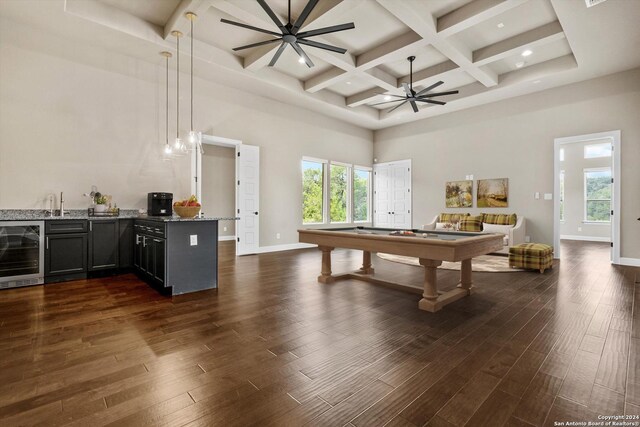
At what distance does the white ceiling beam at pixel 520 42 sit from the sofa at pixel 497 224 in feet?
11.2

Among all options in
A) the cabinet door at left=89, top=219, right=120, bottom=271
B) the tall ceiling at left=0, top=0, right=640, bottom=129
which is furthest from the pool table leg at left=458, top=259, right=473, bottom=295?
the cabinet door at left=89, top=219, right=120, bottom=271

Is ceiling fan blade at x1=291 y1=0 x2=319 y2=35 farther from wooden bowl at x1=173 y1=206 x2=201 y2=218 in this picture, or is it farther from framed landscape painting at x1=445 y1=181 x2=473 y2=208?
framed landscape painting at x1=445 y1=181 x2=473 y2=208

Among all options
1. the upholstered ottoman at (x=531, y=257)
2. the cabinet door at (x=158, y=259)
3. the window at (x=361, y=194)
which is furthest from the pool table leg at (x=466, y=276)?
the window at (x=361, y=194)

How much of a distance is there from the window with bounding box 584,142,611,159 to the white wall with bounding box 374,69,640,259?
15.3 ft

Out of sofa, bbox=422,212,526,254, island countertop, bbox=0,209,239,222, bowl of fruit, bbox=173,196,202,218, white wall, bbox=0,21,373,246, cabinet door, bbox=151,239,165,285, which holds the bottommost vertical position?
cabinet door, bbox=151,239,165,285

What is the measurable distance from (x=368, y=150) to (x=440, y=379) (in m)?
8.86

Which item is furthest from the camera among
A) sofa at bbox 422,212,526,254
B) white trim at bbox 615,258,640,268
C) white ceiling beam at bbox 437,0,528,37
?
sofa at bbox 422,212,526,254

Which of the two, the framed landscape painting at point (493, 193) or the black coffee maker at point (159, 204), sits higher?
the framed landscape painting at point (493, 193)

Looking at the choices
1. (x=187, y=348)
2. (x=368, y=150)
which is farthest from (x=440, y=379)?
(x=368, y=150)

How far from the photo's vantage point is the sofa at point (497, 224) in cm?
672

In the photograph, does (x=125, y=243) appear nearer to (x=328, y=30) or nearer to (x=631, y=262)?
(x=328, y=30)

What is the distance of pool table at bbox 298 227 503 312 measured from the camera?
9.50 ft

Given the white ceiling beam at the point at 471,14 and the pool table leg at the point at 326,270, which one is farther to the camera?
the pool table leg at the point at 326,270

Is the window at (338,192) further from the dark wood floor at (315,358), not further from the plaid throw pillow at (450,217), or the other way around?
the dark wood floor at (315,358)
